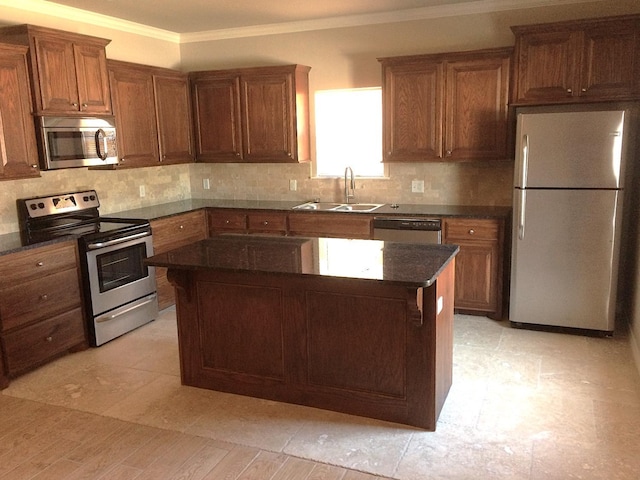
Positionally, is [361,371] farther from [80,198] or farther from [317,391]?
[80,198]

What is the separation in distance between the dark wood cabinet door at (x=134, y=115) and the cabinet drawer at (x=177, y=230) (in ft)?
1.96

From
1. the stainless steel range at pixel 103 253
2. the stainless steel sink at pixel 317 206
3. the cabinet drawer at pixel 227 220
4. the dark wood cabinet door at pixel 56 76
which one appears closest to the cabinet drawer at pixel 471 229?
the stainless steel sink at pixel 317 206

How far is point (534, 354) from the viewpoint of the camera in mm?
3855

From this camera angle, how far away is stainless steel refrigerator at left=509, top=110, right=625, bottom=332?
12.8 feet

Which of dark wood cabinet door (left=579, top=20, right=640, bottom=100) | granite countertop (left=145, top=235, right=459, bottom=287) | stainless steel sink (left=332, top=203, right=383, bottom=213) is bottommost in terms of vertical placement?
granite countertop (left=145, top=235, right=459, bottom=287)

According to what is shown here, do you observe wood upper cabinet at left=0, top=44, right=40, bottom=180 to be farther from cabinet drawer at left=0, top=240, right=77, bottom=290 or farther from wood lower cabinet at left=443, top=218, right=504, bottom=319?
wood lower cabinet at left=443, top=218, right=504, bottom=319

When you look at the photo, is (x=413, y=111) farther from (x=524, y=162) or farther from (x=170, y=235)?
(x=170, y=235)

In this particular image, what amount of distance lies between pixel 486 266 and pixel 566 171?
3.22 ft

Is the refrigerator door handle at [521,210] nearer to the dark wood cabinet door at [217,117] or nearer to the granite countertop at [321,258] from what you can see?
the granite countertop at [321,258]

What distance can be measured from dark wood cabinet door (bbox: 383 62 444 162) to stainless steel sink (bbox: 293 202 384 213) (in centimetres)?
53

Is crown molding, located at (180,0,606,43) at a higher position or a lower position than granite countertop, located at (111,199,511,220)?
higher

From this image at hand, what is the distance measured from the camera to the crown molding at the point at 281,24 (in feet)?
Result: 14.7

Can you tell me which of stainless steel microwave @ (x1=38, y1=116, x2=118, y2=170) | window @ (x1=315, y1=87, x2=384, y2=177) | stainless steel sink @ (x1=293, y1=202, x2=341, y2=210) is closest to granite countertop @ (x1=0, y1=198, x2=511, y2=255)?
stainless steel sink @ (x1=293, y1=202, x2=341, y2=210)

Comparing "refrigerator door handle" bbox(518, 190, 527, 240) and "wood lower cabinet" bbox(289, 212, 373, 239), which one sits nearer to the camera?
"refrigerator door handle" bbox(518, 190, 527, 240)
